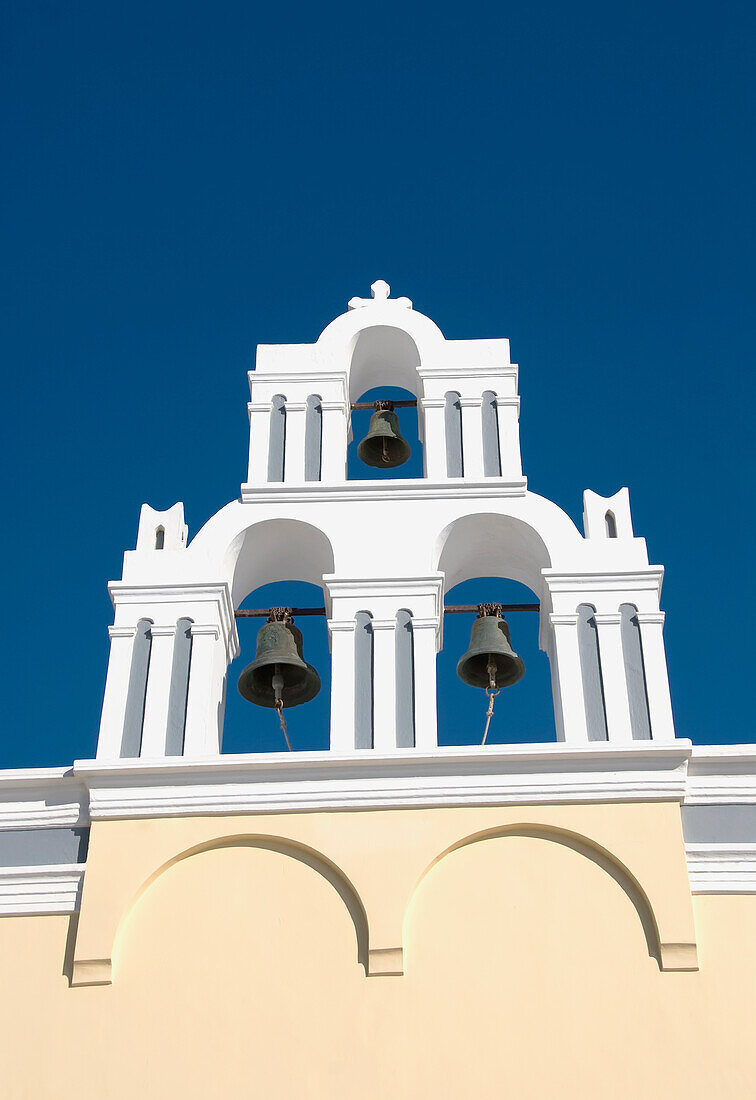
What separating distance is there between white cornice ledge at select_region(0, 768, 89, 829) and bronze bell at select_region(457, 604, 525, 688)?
101 inches

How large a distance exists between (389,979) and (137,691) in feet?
7.89

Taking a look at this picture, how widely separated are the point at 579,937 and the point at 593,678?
1.72 meters

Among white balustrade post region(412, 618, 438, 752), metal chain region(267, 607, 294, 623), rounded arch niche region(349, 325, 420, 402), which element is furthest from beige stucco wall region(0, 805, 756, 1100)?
rounded arch niche region(349, 325, 420, 402)

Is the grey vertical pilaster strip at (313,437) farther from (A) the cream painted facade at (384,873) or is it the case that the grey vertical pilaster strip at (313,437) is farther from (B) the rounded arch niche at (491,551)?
(B) the rounded arch niche at (491,551)

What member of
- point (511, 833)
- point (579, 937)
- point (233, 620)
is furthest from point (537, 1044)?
point (233, 620)

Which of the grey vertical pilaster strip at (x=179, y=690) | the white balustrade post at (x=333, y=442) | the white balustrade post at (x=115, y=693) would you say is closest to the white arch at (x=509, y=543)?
the white balustrade post at (x=333, y=442)

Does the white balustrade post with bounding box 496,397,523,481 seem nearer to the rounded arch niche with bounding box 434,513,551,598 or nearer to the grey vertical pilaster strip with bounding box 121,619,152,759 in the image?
the rounded arch niche with bounding box 434,513,551,598

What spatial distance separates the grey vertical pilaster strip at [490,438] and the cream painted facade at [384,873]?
53 centimetres

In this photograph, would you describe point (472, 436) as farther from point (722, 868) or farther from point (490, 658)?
point (722, 868)

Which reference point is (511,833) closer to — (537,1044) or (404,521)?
(537,1044)

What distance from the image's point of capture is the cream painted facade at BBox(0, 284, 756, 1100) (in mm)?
8258

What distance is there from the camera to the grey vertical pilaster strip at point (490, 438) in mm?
11109

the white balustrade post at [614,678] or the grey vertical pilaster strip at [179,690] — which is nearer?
the white balustrade post at [614,678]

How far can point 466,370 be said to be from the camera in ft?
38.4
